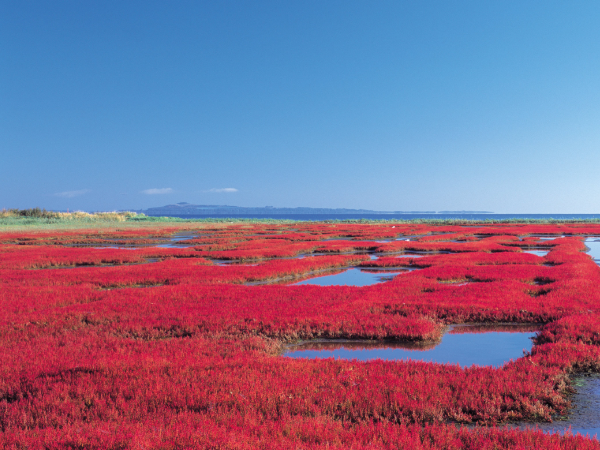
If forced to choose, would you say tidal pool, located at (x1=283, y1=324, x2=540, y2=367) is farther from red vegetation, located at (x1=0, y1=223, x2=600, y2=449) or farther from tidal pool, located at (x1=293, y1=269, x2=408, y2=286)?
tidal pool, located at (x1=293, y1=269, x2=408, y2=286)

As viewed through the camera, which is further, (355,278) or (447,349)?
(355,278)

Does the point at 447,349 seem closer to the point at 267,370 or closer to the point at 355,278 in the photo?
the point at 267,370

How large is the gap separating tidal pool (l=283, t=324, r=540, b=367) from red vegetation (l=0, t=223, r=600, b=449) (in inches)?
17.6

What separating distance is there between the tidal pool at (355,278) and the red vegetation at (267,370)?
380cm

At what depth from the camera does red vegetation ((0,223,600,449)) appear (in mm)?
5445

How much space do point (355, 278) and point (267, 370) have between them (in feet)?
51.2

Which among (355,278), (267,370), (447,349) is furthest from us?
(355,278)

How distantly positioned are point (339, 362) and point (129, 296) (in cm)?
1036

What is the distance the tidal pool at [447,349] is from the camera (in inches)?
381

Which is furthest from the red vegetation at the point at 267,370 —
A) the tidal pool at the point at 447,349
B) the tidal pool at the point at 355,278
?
the tidal pool at the point at 355,278

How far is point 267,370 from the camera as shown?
795cm

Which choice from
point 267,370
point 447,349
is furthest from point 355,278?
point 267,370

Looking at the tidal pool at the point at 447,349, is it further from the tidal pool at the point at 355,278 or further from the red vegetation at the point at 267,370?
the tidal pool at the point at 355,278

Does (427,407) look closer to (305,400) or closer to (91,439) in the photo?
(305,400)
